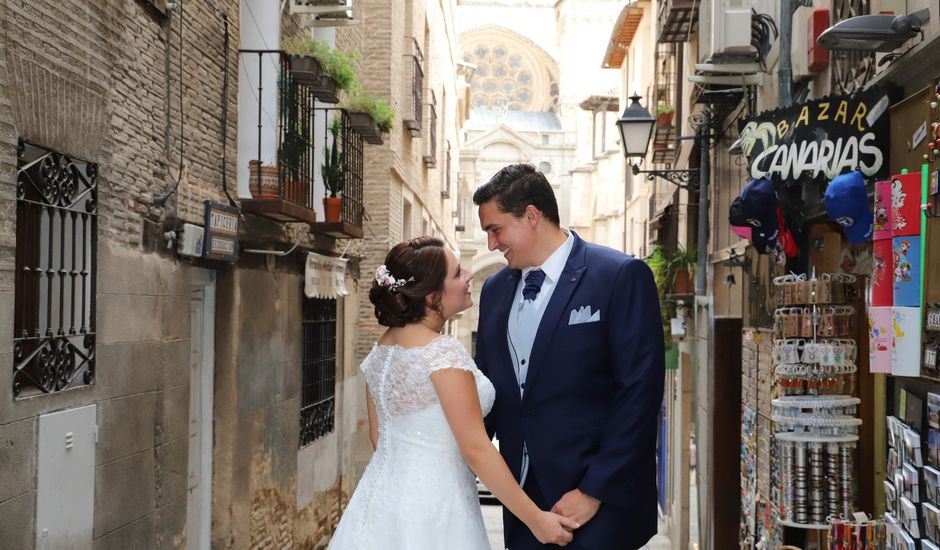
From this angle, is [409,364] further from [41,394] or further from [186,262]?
[186,262]

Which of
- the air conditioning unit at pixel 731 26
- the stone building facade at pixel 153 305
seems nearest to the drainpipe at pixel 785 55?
the air conditioning unit at pixel 731 26

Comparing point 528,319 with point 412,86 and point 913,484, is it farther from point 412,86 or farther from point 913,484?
point 412,86

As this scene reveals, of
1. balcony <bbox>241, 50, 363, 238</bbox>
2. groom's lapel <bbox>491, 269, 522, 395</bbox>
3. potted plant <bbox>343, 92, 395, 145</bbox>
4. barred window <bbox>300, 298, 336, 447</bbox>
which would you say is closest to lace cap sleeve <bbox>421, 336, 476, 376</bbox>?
groom's lapel <bbox>491, 269, 522, 395</bbox>

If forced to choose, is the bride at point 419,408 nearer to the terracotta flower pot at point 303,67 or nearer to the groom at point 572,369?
the groom at point 572,369

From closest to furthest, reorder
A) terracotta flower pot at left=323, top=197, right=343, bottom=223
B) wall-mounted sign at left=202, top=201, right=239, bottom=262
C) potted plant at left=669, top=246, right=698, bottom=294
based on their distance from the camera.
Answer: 1. wall-mounted sign at left=202, top=201, right=239, bottom=262
2. terracotta flower pot at left=323, top=197, right=343, bottom=223
3. potted plant at left=669, top=246, right=698, bottom=294

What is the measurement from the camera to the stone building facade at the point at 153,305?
5285mm

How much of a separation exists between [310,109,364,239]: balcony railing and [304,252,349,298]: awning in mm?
293

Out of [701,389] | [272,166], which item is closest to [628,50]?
[701,389]

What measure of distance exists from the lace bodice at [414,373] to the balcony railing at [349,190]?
6736 millimetres

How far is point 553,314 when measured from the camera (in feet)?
12.6

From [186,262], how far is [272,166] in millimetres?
1532

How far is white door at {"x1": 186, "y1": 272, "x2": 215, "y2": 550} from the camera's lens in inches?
332

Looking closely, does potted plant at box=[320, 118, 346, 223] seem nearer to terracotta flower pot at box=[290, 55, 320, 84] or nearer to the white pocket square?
terracotta flower pot at box=[290, 55, 320, 84]

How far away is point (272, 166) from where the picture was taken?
894cm
